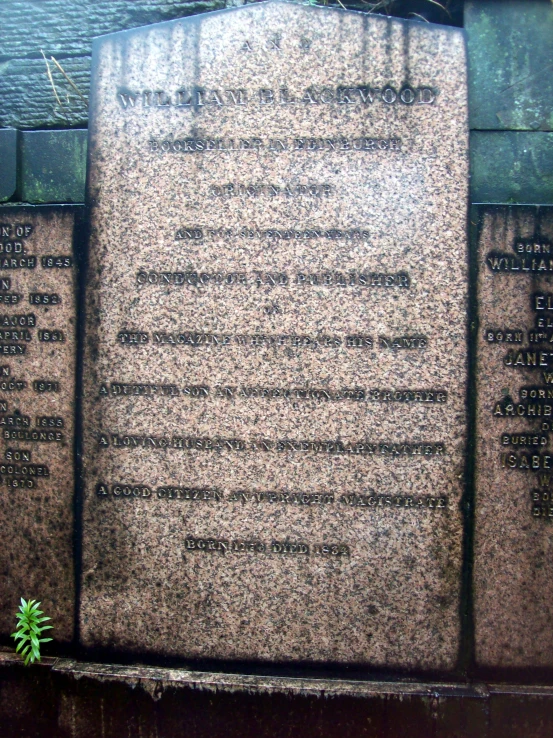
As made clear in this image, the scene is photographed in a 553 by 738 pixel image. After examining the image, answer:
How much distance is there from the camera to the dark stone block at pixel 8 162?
2.76 meters

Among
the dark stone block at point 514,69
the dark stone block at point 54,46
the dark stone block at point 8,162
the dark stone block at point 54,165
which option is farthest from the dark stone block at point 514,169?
the dark stone block at point 8,162

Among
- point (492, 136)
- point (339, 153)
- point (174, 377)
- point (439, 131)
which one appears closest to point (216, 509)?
point (174, 377)

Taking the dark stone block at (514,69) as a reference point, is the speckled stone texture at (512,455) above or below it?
below

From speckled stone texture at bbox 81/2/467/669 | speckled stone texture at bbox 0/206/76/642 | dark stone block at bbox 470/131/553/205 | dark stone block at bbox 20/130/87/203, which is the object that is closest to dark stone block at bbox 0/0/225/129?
dark stone block at bbox 20/130/87/203

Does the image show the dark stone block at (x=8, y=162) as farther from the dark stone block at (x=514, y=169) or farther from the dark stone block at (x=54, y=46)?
the dark stone block at (x=514, y=169)

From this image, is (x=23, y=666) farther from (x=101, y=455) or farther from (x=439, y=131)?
(x=439, y=131)

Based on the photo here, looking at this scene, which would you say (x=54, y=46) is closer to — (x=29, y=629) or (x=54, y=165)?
(x=54, y=165)

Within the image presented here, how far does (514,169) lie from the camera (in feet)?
8.45

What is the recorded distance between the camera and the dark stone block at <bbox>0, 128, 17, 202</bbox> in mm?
2764

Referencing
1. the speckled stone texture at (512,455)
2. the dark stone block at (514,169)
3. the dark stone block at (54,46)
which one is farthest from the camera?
the dark stone block at (54,46)

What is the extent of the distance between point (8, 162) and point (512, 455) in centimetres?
302

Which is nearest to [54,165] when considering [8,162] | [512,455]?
[8,162]

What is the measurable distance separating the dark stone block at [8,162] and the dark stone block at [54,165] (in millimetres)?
46

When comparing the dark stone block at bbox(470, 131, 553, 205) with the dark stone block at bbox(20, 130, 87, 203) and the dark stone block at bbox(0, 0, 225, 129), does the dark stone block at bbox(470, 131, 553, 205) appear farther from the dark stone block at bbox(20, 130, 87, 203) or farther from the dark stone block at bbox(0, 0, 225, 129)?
the dark stone block at bbox(20, 130, 87, 203)
